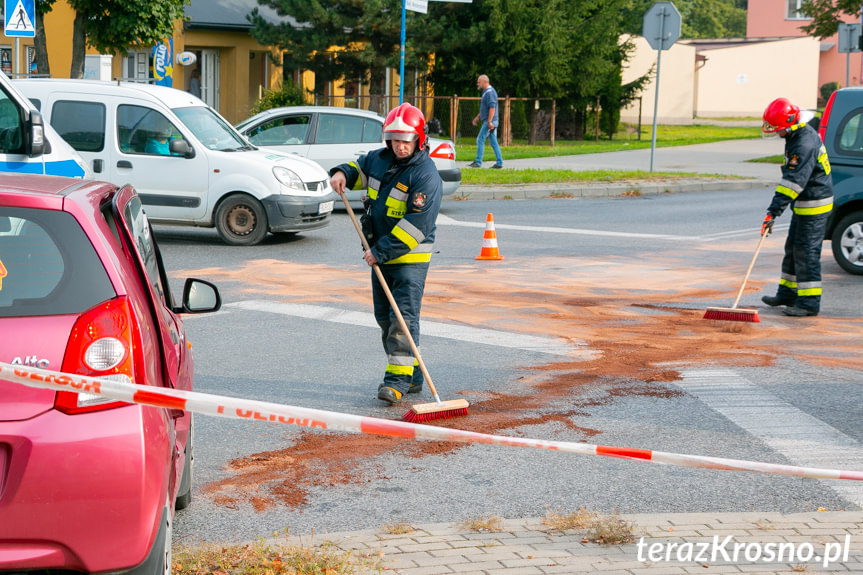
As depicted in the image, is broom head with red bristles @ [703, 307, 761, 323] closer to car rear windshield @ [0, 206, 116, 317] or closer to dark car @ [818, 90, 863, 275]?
dark car @ [818, 90, 863, 275]

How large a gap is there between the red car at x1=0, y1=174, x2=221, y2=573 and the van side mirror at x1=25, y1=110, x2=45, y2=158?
5.35m

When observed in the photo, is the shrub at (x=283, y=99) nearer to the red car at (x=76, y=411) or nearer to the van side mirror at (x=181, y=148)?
the van side mirror at (x=181, y=148)

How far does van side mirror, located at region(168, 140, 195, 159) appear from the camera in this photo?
13.1 meters

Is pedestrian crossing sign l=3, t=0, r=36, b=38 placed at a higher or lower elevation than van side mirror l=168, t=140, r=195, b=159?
higher

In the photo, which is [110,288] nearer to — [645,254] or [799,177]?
[799,177]

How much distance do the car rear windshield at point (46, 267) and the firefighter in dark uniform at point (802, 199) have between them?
774 centimetres

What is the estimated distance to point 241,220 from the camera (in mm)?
13547

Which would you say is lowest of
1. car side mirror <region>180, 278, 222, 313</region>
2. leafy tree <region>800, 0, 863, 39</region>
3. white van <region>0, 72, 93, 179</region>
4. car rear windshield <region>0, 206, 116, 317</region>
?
car side mirror <region>180, 278, 222, 313</region>

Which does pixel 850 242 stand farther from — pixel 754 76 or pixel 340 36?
pixel 754 76

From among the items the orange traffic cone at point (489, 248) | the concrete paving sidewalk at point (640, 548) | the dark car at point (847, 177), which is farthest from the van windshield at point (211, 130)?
the concrete paving sidewalk at point (640, 548)

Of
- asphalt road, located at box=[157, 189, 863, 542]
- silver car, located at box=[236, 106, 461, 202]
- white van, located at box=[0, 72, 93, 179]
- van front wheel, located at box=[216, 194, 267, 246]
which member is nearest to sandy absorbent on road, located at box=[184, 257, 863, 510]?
asphalt road, located at box=[157, 189, 863, 542]

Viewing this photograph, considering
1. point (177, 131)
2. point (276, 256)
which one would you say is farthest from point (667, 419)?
point (177, 131)

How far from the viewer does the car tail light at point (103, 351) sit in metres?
3.16

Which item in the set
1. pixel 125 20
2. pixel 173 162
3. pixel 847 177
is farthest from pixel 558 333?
pixel 125 20
